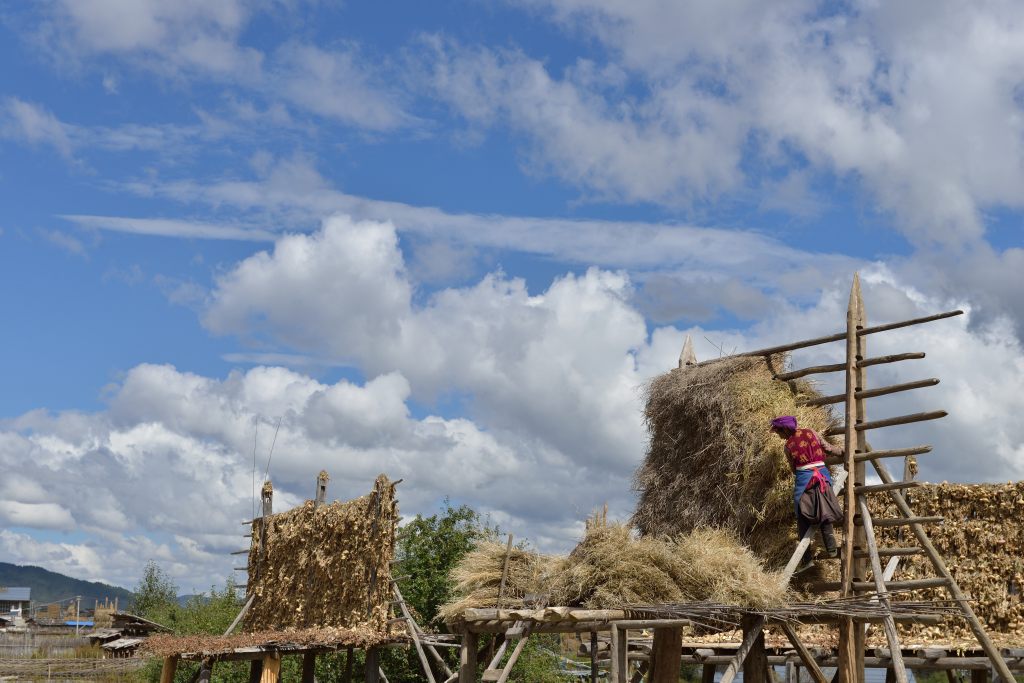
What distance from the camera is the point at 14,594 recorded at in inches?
Answer: 3772

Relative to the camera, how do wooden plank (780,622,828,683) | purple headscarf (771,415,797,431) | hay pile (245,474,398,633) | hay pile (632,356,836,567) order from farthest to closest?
hay pile (245,474,398,633)
hay pile (632,356,836,567)
purple headscarf (771,415,797,431)
wooden plank (780,622,828,683)

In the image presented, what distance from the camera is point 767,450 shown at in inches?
601

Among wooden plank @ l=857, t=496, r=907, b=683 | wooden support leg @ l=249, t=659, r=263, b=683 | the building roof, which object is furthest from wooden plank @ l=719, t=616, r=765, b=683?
the building roof

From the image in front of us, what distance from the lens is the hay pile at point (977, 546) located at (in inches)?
652

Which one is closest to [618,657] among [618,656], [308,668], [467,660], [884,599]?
[618,656]

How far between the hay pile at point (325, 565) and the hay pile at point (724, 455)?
4.65 meters

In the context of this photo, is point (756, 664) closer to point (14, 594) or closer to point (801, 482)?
point (801, 482)

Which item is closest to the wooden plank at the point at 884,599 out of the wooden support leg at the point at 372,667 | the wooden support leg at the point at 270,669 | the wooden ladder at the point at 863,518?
the wooden ladder at the point at 863,518

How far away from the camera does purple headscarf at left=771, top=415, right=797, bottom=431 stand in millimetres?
14531

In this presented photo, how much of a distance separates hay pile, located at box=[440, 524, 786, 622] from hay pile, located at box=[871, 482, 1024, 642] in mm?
4350

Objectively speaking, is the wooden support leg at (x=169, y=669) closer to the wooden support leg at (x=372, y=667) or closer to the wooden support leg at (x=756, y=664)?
the wooden support leg at (x=372, y=667)

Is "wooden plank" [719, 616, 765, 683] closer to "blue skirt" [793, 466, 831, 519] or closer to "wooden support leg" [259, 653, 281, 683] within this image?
"blue skirt" [793, 466, 831, 519]

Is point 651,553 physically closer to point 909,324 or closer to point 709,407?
point 709,407

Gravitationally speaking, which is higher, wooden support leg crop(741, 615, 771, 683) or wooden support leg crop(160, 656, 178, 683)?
wooden support leg crop(741, 615, 771, 683)
